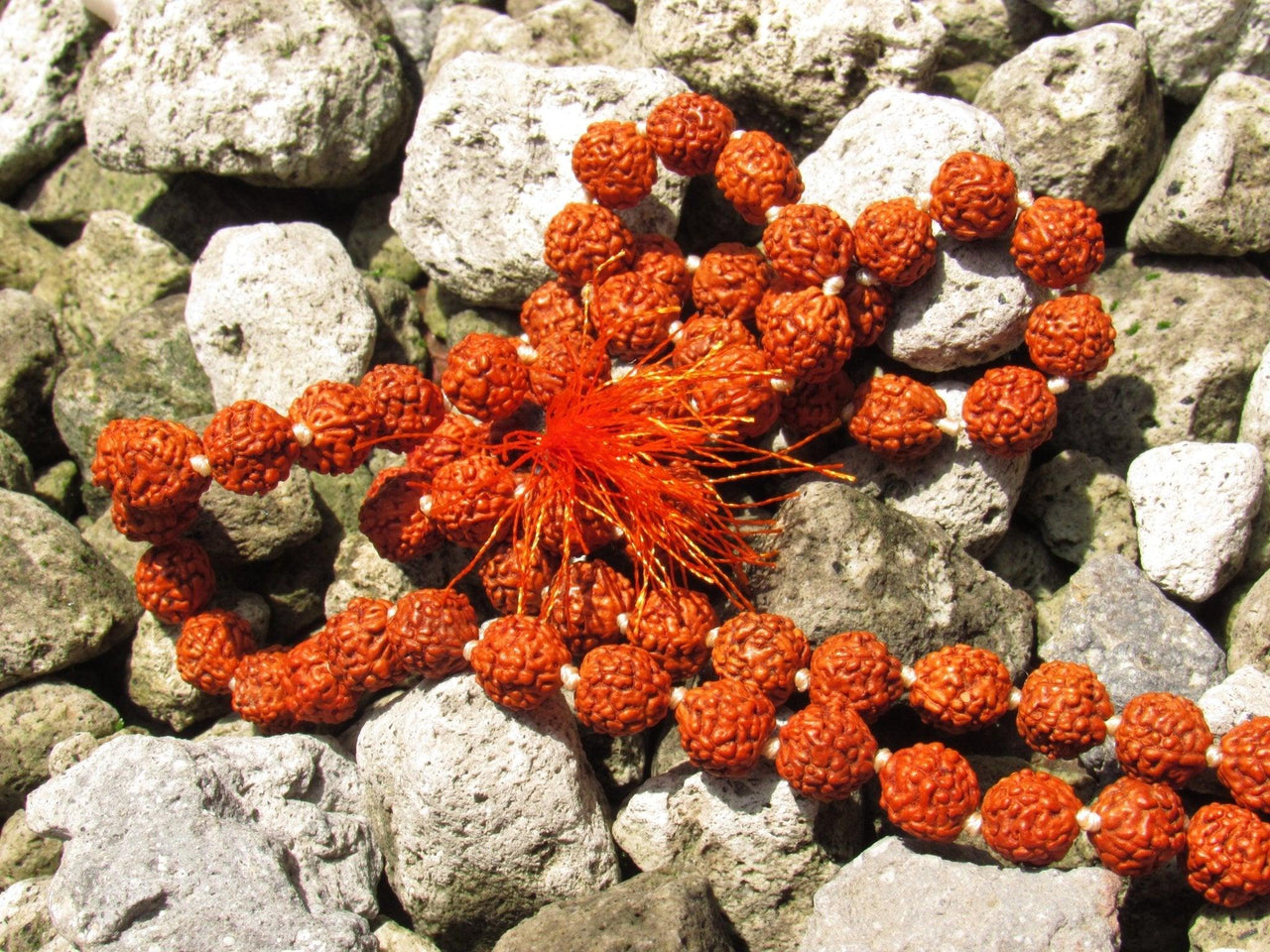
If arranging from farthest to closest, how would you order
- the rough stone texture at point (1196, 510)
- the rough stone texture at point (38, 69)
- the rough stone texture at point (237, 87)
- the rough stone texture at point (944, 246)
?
1. the rough stone texture at point (38, 69)
2. the rough stone texture at point (237, 87)
3. the rough stone texture at point (944, 246)
4. the rough stone texture at point (1196, 510)

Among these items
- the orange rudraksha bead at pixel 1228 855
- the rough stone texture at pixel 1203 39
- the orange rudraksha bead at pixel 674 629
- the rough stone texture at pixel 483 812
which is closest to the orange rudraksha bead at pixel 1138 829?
the orange rudraksha bead at pixel 1228 855

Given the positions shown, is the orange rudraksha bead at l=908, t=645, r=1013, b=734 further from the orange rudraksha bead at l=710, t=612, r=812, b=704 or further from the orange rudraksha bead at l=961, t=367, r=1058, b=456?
the orange rudraksha bead at l=961, t=367, r=1058, b=456

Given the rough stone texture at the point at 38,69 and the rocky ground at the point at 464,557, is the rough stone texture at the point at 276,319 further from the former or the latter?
the rough stone texture at the point at 38,69

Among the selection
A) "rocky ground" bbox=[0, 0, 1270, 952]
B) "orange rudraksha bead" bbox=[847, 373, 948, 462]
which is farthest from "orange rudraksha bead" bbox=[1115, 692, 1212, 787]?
"orange rudraksha bead" bbox=[847, 373, 948, 462]

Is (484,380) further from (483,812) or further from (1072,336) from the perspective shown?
(1072,336)

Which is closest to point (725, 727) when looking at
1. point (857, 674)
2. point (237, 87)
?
point (857, 674)

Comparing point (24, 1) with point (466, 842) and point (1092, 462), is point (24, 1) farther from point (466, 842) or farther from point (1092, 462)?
point (1092, 462)
